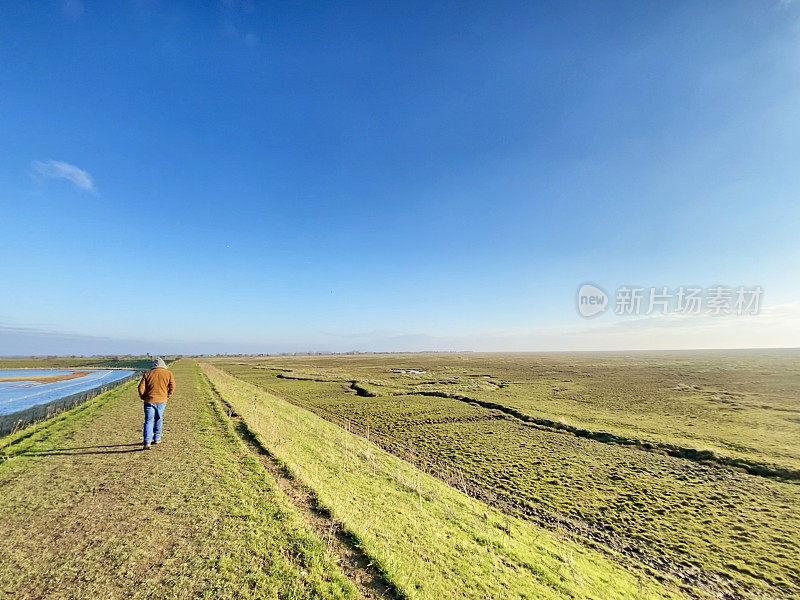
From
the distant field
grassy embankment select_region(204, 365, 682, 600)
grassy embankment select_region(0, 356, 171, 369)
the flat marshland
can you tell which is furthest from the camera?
grassy embankment select_region(0, 356, 171, 369)

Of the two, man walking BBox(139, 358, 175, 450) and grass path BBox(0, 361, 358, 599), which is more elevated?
man walking BBox(139, 358, 175, 450)

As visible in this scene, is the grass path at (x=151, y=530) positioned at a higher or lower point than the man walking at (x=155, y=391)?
lower

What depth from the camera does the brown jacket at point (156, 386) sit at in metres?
11.5

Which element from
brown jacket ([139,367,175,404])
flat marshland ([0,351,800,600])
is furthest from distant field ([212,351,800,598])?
brown jacket ([139,367,175,404])

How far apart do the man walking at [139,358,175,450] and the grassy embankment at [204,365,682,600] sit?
14.2 ft

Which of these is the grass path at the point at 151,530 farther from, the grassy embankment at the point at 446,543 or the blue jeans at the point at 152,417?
the grassy embankment at the point at 446,543

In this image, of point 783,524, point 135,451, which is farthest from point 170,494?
point 783,524

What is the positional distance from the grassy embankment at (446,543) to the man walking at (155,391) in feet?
14.2

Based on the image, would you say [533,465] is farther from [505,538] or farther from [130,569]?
[130,569]

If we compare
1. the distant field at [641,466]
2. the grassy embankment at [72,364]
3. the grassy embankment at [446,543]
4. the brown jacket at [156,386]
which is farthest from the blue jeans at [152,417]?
the grassy embankment at [72,364]

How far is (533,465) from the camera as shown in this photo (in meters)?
19.7

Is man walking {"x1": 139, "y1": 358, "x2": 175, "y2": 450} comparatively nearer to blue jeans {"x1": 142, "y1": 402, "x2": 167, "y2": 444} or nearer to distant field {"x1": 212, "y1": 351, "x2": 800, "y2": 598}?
blue jeans {"x1": 142, "y1": 402, "x2": 167, "y2": 444}

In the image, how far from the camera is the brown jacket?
453 inches

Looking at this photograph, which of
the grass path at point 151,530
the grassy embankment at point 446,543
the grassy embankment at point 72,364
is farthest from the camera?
the grassy embankment at point 72,364
